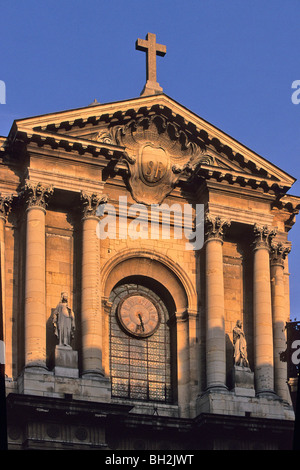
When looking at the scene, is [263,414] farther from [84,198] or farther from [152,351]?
[84,198]

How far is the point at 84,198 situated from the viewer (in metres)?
48.8

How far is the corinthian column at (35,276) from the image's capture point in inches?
1806

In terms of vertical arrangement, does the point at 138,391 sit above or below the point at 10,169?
below

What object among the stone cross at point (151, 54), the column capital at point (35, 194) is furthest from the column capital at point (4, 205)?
the stone cross at point (151, 54)

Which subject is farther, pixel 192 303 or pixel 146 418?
pixel 192 303

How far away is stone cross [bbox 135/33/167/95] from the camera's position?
53656mm

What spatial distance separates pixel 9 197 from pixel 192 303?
25.8 ft

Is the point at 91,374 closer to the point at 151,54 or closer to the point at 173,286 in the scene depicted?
the point at 173,286

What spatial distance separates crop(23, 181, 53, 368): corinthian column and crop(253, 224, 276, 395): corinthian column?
8271mm

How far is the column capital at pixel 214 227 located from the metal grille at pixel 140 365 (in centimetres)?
398

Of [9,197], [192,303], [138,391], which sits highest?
[9,197]
